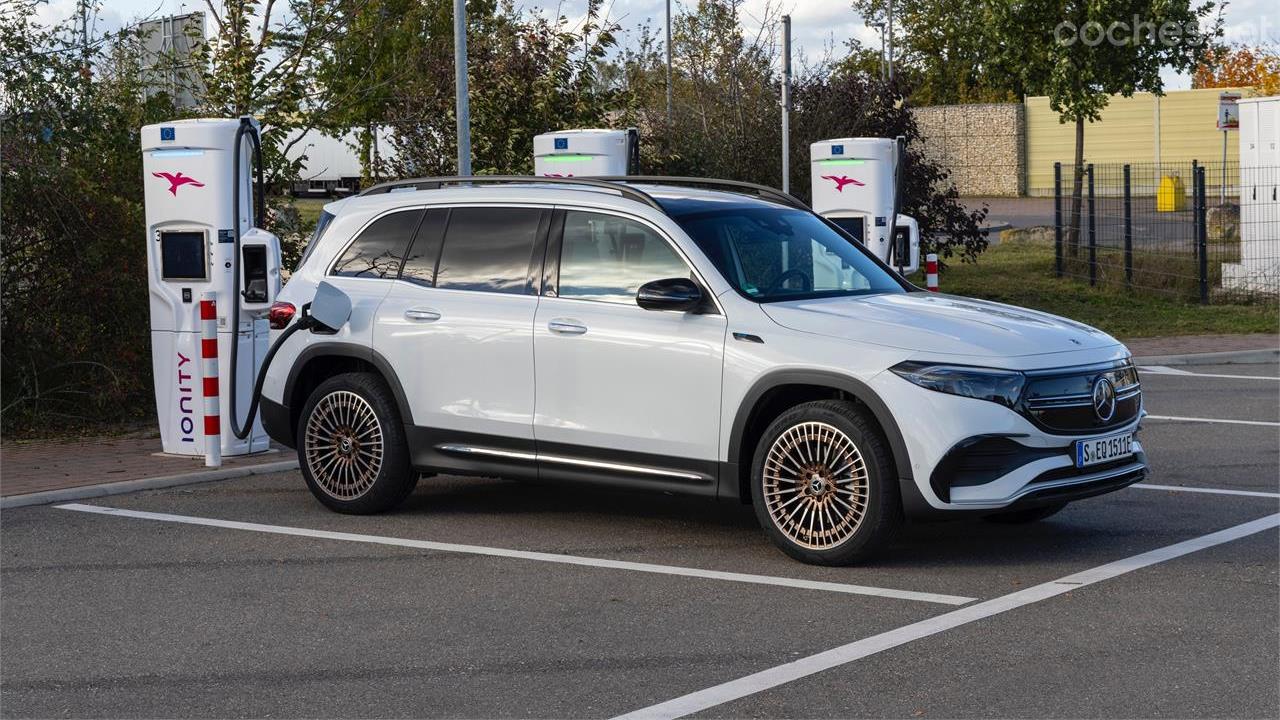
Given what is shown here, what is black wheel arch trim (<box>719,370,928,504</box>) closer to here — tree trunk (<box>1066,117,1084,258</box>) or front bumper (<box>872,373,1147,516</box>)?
front bumper (<box>872,373,1147,516</box>)

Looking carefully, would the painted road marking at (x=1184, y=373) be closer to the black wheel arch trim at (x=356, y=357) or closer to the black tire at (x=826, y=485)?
the black tire at (x=826, y=485)

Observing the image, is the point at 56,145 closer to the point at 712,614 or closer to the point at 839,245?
the point at 839,245

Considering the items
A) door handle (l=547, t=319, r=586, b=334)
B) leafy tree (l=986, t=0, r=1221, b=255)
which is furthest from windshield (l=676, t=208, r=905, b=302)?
leafy tree (l=986, t=0, r=1221, b=255)

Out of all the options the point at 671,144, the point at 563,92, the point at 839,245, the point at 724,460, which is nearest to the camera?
the point at 724,460

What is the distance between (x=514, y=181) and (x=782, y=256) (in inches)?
63.3

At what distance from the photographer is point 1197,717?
206 inches

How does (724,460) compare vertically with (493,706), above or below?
above

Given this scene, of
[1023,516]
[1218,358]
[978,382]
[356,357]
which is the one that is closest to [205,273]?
[356,357]

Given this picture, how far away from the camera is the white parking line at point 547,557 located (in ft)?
23.0

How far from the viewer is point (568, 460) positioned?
819cm

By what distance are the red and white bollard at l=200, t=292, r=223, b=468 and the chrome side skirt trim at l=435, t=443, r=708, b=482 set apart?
2478mm

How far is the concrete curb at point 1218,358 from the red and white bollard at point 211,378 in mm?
9026

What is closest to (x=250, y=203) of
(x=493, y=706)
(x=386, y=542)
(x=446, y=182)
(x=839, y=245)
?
(x=446, y=182)

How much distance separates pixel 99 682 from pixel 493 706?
58.6 inches
